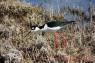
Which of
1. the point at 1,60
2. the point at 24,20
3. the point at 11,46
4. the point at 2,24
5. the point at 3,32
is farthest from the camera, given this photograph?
the point at 24,20

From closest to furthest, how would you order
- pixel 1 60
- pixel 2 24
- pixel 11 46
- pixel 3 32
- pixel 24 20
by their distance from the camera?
pixel 1 60 → pixel 11 46 → pixel 3 32 → pixel 2 24 → pixel 24 20

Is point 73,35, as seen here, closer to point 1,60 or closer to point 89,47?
point 89,47

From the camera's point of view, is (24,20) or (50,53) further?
(24,20)

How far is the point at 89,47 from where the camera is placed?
926cm

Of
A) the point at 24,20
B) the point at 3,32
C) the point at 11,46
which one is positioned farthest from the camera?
the point at 24,20

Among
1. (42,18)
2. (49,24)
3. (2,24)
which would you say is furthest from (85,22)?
(49,24)

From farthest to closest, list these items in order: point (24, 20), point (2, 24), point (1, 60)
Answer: point (24, 20) < point (2, 24) < point (1, 60)

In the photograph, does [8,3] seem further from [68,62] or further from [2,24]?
[68,62]

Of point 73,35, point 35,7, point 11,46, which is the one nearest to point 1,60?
point 11,46

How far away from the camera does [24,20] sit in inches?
411

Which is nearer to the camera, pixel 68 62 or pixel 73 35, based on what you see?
pixel 68 62

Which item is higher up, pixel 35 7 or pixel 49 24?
pixel 49 24

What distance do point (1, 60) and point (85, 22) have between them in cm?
387

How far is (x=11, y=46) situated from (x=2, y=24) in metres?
1.37
